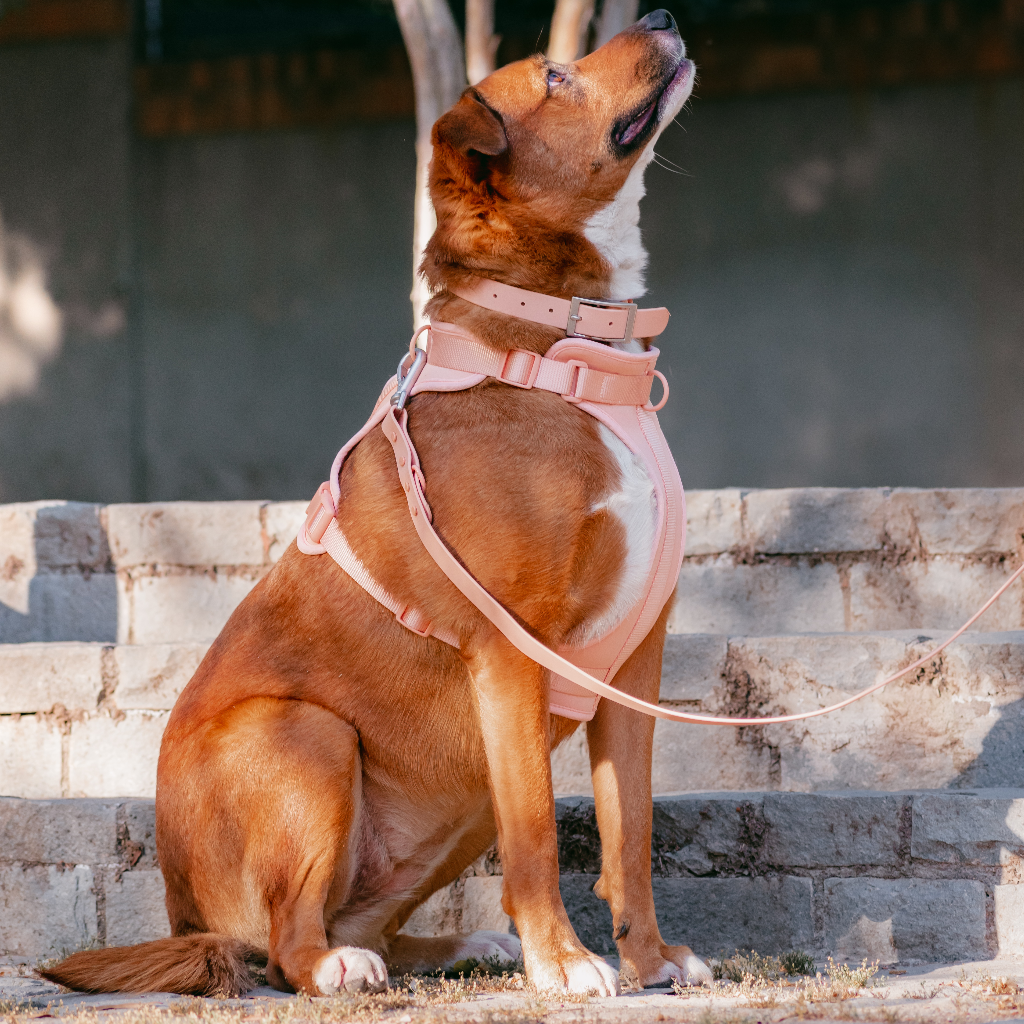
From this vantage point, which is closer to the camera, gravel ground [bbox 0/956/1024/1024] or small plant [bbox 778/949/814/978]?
gravel ground [bbox 0/956/1024/1024]

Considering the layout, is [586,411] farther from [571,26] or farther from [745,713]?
[571,26]

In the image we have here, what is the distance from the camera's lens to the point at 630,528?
102 inches

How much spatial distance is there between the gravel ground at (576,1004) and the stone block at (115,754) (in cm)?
102

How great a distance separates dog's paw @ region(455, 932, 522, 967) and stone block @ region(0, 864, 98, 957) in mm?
1122

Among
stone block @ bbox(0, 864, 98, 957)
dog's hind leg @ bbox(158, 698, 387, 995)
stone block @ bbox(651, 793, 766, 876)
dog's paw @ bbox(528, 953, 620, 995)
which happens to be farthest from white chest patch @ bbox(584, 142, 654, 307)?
stone block @ bbox(0, 864, 98, 957)

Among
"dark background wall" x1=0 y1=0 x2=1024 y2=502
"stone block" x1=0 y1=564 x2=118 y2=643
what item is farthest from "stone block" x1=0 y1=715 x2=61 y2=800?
"dark background wall" x1=0 y1=0 x2=1024 y2=502

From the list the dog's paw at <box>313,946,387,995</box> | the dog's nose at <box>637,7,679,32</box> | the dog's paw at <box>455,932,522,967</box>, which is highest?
the dog's nose at <box>637,7,679,32</box>

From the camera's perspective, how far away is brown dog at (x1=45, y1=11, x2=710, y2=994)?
251 centimetres

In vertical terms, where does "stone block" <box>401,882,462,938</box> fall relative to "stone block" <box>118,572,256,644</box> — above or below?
below

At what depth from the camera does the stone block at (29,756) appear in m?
3.75

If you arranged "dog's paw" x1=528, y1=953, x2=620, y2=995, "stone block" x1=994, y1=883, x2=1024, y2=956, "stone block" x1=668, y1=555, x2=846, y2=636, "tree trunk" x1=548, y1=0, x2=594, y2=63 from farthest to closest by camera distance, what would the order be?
"tree trunk" x1=548, y1=0, x2=594, y2=63, "stone block" x1=668, y1=555, x2=846, y2=636, "stone block" x1=994, y1=883, x2=1024, y2=956, "dog's paw" x1=528, y1=953, x2=620, y2=995

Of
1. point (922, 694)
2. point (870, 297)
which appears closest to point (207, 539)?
point (922, 694)

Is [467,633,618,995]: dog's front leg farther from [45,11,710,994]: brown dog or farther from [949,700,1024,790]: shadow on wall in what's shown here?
[949,700,1024,790]: shadow on wall

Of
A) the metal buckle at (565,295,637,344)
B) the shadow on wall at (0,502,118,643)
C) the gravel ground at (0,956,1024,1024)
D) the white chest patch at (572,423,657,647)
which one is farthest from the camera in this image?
the shadow on wall at (0,502,118,643)
